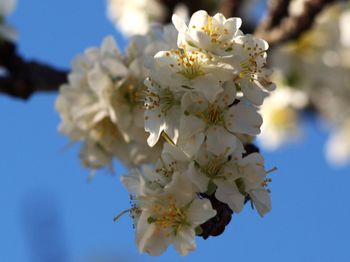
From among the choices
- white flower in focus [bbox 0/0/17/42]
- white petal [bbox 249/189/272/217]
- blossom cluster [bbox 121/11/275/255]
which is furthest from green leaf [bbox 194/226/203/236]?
white flower in focus [bbox 0/0/17/42]

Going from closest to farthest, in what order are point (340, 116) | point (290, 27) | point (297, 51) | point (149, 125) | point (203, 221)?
point (203, 221) → point (149, 125) → point (290, 27) → point (297, 51) → point (340, 116)

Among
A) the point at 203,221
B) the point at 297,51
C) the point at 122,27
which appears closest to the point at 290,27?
the point at 297,51

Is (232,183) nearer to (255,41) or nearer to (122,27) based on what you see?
(255,41)

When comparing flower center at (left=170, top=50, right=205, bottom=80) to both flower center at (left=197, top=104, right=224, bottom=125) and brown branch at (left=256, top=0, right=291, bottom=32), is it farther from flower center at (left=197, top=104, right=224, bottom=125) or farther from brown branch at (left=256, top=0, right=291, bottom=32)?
brown branch at (left=256, top=0, right=291, bottom=32)

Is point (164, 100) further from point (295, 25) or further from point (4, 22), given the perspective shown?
point (295, 25)

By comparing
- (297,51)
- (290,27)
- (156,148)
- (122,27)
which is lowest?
(156,148)

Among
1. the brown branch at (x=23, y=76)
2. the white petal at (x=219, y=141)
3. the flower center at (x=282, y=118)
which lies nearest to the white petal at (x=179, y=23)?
the white petal at (x=219, y=141)

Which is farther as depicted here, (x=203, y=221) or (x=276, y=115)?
(x=276, y=115)
